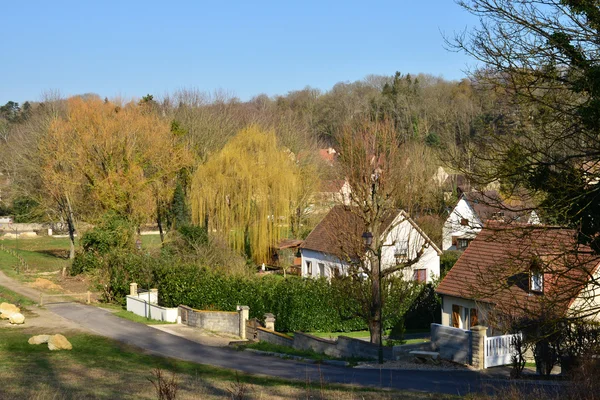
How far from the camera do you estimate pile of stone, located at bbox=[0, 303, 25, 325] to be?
28.0 metres

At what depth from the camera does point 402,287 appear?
100 ft

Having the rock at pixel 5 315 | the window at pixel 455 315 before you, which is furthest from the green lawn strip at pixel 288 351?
the rock at pixel 5 315

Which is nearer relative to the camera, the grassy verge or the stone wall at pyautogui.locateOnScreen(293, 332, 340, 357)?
the grassy verge

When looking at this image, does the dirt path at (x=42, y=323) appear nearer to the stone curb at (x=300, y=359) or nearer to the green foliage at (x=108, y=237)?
the green foliage at (x=108, y=237)

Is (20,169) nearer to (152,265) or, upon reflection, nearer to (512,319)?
(152,265)

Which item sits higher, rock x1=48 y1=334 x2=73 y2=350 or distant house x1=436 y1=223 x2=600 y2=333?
distant house x1=436 y1=223 x2=600 y2=333

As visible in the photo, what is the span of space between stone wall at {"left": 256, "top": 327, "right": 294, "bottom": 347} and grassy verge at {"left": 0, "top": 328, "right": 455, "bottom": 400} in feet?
18.0

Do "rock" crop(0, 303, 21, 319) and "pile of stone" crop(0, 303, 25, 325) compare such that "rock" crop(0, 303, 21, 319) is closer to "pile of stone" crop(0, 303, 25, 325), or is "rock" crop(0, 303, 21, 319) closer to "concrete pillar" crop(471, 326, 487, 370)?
"pile of stone" crop(0, 303, 25, 325)

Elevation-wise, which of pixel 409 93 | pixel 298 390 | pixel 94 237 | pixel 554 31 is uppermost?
pixel 409 93

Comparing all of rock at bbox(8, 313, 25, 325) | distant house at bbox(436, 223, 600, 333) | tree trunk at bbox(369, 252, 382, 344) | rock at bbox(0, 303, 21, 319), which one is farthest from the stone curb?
rock at bbox(0, 303, 21, 319)

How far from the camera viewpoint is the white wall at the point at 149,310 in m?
32.2

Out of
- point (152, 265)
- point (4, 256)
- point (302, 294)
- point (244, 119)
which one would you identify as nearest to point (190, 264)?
point (152, 265)

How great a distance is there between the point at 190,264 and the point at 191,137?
79.7 feet

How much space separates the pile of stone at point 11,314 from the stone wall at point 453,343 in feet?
52.4
